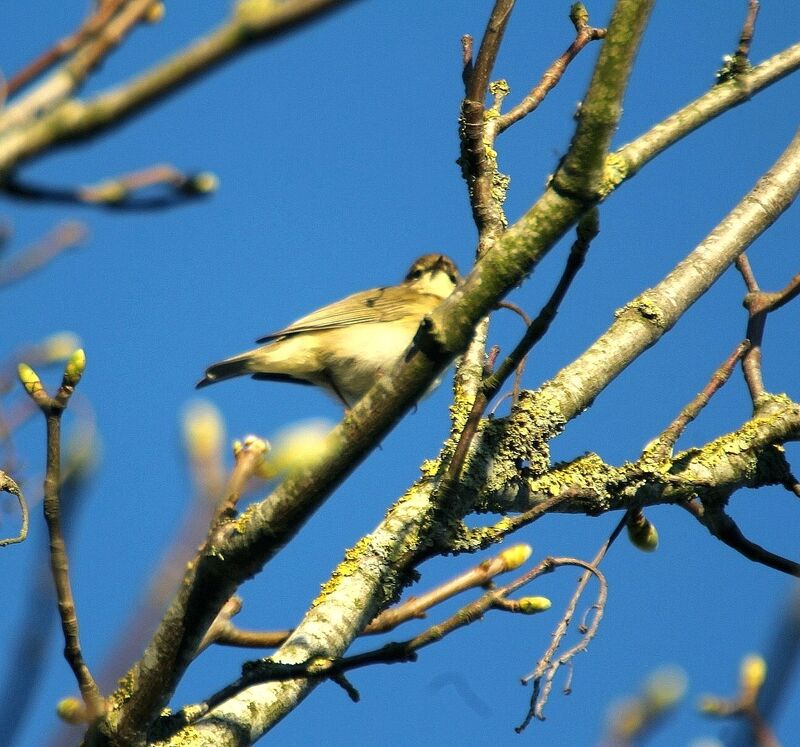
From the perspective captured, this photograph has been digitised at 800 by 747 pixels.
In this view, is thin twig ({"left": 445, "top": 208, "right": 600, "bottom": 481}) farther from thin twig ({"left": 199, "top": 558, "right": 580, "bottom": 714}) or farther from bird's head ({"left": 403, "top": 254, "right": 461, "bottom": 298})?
bird's head ({"left": 403, "top": 254, "right": 461, "bottom": 298})

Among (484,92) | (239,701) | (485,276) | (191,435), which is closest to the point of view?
(191,435)

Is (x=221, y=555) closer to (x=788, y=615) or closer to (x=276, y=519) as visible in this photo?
(x=276, y=519)

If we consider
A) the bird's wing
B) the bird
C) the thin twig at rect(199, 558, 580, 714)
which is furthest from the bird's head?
the thin twig at rect(199, 558, 580, 714)

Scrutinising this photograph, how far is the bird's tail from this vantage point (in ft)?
24.2

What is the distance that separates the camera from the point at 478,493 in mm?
3477

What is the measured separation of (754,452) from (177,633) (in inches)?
94.3

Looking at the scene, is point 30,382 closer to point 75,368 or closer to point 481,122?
point 75,368

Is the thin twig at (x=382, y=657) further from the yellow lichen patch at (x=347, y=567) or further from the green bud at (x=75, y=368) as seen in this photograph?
the green bud at (x=75, y=368)

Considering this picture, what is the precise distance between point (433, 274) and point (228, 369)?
8.05 ft

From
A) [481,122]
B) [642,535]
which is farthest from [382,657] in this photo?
[481,122]

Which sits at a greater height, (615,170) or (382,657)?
(615,170)

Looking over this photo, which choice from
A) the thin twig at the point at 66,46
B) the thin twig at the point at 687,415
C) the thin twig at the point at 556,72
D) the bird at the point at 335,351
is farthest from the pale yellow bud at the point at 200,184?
the bird at the point at 335,351

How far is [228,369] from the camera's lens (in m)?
7.48

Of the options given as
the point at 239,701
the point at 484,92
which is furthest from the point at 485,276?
the point at 484,92
